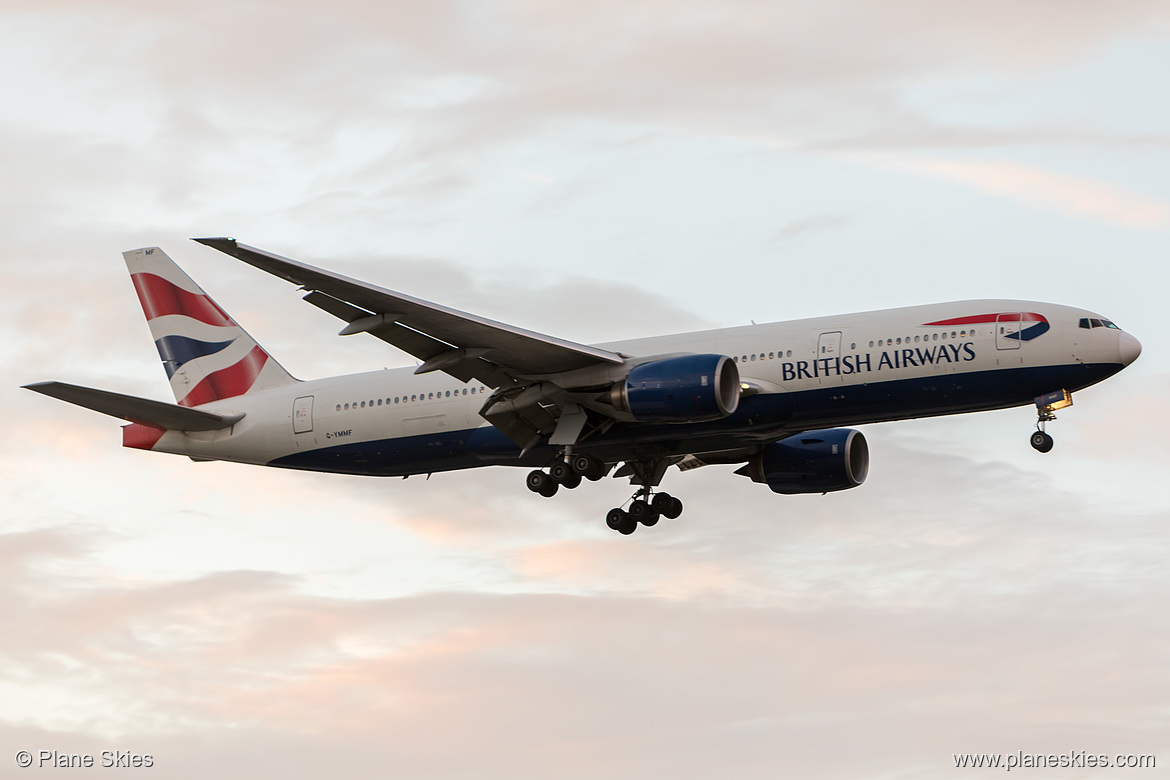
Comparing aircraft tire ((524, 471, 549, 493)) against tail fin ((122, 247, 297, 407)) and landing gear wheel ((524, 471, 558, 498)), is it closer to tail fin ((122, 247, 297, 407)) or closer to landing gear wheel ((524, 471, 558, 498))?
landing gear wheel ((524, 471, 558, 498))

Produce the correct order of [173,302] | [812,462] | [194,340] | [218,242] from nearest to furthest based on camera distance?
[218,242], [812,462], [194,340], [173,302]

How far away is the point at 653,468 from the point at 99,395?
15.7m

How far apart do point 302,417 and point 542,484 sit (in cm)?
792

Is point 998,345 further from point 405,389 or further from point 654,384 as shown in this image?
point 405,389

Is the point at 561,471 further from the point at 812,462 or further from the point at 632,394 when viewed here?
the point at 812,462

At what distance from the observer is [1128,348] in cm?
3494

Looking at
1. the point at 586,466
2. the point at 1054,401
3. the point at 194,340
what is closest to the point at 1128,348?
the point at 1054,401

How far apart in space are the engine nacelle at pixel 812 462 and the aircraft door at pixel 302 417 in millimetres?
13229

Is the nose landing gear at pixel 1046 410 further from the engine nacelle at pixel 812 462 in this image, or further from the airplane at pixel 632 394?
the engine nacelle at pixel 812 462

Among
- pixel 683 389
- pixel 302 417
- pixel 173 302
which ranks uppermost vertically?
pixel 173 302

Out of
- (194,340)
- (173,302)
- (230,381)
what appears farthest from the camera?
(173,302)

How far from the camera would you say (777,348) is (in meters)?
36.8

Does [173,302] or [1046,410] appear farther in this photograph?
[173,302]

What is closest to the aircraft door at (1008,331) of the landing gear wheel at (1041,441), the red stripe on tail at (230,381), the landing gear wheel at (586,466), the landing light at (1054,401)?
the landing light at (1054,401)
